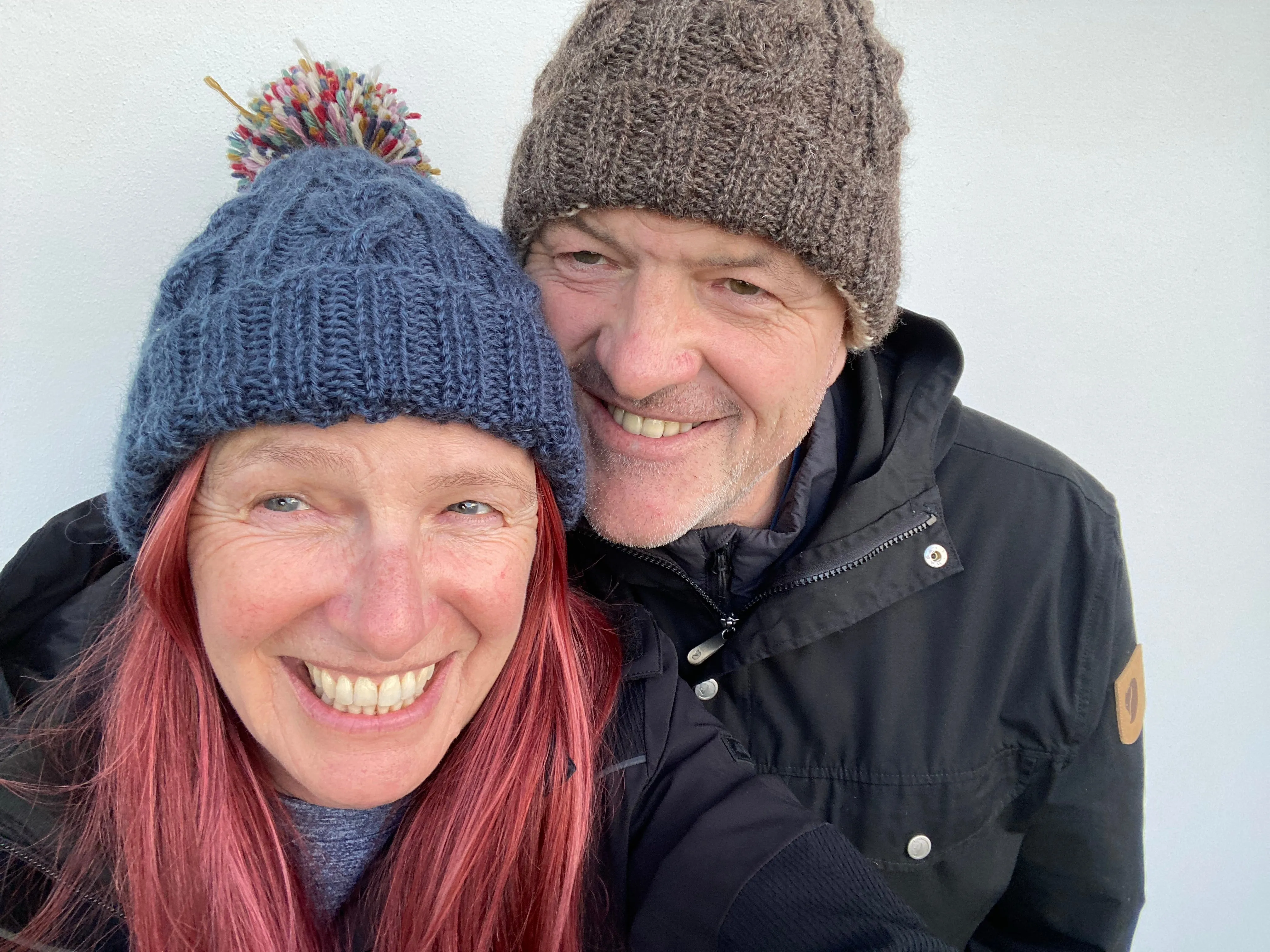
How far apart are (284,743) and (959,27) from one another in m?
2.43

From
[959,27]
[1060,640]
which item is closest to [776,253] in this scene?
[1060,640]

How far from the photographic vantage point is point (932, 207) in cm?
243

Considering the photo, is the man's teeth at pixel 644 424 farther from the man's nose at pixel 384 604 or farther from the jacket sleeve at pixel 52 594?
the jacket sleeve at pixel 52 594

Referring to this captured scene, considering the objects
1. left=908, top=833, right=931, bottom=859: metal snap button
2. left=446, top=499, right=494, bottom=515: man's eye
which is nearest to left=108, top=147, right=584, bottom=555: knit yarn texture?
left=446, top=499, right=494, bottom=515: man's eye

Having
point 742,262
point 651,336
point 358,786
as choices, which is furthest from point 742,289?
point 358,786

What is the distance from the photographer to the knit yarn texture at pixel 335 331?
115cm

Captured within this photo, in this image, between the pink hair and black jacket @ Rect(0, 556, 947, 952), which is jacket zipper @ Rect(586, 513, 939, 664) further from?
the pink hair

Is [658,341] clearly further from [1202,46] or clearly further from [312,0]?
[1202,46]

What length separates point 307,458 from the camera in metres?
1.17

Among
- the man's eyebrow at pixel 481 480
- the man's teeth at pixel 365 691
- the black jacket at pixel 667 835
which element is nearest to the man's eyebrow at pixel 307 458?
the man's eyebrow at pixel 481 480

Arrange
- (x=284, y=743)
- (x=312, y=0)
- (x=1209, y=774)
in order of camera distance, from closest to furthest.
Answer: (x=284, y=743) < (x=312, y=0) < (x=1209, y=774)

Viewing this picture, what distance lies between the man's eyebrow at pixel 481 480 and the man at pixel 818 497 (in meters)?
0.34

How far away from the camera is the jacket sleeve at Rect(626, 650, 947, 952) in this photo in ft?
4.03

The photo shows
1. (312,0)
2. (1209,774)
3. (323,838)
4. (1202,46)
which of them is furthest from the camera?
(1209,774)
